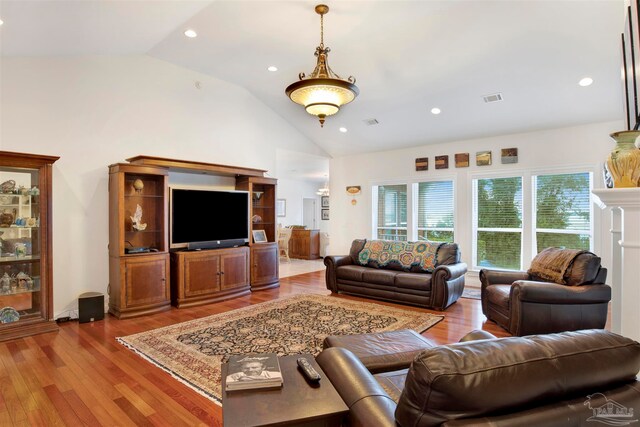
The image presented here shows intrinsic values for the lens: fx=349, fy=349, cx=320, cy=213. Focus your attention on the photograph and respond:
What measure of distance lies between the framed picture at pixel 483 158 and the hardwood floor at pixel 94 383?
10.5 feet

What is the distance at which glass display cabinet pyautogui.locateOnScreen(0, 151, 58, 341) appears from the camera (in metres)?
3.79

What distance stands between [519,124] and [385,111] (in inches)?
85.8

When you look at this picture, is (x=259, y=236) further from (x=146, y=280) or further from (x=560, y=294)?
(x=560, y=294)

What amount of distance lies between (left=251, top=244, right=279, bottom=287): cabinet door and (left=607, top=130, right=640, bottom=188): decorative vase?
4978mm

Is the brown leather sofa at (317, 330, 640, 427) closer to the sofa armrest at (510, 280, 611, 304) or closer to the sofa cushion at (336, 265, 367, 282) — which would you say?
the sofa armrest at (510, 280, 611, 304)

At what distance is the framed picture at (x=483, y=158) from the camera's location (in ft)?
20.5

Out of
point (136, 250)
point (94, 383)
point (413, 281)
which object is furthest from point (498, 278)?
point (136, 250)

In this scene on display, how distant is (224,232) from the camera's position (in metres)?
5.62

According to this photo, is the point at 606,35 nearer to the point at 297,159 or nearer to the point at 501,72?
the point at 501,72

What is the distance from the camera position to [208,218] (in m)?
5.42

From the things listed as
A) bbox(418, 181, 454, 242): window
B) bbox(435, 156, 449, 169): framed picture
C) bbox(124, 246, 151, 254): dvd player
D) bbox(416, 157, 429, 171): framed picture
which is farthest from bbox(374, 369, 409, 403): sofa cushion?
bbox(416, 157, 429, 171): framed picture

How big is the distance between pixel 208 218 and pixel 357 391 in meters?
4.50

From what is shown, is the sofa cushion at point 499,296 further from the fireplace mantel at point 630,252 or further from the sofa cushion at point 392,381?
the sofa cushion at point 392,381

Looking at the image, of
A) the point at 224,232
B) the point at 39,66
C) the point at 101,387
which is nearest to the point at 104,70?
the point at 39,66
